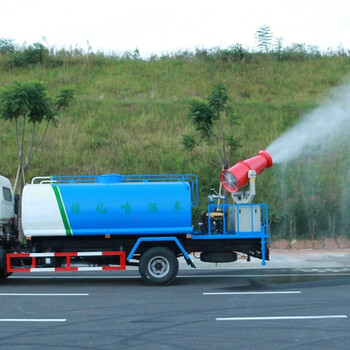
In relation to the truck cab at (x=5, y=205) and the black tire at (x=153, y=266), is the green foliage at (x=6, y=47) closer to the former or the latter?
the truck cab at (x=5, y=205)

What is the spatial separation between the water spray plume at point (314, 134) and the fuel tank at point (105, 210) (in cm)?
466

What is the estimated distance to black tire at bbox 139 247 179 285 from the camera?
43.3 ft

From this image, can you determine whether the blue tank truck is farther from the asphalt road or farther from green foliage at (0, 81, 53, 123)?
green foliage at (0, 81, 53, 123)

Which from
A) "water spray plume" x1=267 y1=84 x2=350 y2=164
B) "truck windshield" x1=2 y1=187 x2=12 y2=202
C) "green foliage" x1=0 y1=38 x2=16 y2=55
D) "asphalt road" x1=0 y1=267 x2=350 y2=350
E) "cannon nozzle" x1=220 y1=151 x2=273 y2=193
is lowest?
"asphalt road" x1=0 y1=267 x2=350 y2=350

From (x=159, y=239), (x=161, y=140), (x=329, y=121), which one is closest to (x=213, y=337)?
(x=159, y=239)

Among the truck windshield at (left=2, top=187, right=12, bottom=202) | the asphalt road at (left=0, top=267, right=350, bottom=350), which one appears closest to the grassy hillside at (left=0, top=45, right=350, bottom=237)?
the asphalt road at (left=0, top=267, right=350, bottom=350)

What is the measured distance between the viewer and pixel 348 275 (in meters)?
14.8

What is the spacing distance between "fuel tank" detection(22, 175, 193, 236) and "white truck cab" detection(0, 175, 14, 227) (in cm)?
99

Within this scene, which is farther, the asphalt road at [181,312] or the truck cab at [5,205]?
the truck cab at [5,205]

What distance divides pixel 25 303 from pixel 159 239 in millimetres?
3465

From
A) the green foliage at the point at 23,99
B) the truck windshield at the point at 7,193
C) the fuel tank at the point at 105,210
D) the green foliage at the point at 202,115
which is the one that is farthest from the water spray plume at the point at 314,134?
the green foliage at the point at 23,99

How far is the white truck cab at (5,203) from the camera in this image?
1390 cm

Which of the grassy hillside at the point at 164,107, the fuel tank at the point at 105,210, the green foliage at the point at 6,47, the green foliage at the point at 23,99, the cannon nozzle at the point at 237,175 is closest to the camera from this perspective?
the fuel tank at the point at 105,210

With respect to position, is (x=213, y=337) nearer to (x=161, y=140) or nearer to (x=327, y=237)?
(x=327, y=237)
